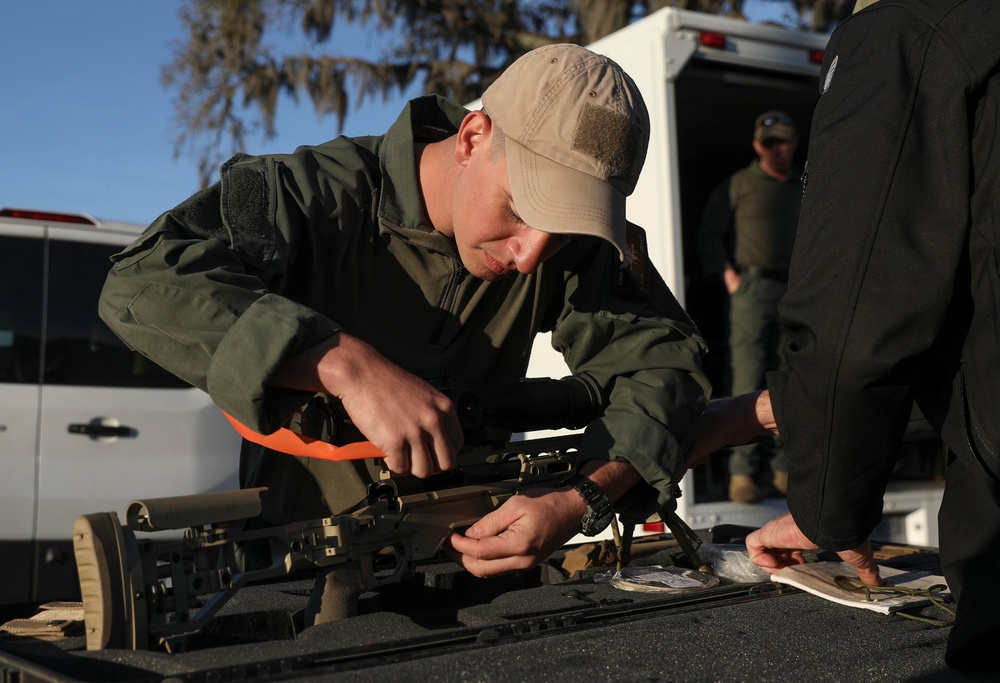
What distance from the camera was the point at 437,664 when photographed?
135 cm

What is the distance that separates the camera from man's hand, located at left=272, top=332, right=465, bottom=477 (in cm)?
162

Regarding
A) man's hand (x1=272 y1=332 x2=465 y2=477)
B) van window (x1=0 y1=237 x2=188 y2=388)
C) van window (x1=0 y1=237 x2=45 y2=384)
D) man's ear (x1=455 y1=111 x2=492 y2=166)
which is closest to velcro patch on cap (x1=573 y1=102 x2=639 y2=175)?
man's ear (x1=455 y1=111 x2=492 y2=166)

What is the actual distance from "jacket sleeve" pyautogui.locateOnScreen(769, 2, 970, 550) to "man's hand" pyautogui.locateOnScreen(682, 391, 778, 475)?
59 centimetres

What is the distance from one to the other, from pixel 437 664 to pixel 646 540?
1.25 metres

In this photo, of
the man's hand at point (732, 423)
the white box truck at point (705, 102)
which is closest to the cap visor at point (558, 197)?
the man's hand at point (732, 423)

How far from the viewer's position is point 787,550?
6.64 ft

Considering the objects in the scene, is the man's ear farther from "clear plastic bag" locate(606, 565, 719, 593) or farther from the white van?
the white van

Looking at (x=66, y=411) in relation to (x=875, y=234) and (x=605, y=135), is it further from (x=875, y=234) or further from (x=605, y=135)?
(x=875, y=234)

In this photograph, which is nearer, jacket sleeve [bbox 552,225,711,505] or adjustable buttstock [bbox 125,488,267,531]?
adjustable buttstock [bbox 125,488,267,531]

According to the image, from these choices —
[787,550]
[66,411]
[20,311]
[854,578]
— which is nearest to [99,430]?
[66,411]

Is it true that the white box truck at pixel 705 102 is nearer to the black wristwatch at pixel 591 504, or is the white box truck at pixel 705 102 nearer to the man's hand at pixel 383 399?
the black wristwatch at pixel 591 504

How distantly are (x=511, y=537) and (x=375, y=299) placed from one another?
66 cm

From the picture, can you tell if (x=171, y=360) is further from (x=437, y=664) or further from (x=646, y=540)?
(x=646, y=540)

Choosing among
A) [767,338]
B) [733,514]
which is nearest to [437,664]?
[733,514]
